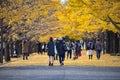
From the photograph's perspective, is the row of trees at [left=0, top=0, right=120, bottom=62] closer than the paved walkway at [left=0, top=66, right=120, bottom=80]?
No

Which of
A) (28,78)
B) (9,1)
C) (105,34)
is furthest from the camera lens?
(105,34)

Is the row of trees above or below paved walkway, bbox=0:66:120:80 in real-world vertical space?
above

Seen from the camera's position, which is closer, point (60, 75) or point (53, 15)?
point (60, 75)

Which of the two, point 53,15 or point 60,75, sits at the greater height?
point 53,15

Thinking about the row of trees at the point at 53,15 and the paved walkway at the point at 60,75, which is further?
the row of trees at the point at 53,15

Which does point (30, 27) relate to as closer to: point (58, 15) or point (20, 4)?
point (58, 15)

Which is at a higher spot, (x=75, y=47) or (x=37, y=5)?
(x=37, y=5)

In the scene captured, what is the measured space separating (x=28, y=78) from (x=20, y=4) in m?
19.1

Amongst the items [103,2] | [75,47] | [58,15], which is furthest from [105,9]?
[58,15]

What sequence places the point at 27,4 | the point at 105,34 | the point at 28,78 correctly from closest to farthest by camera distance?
the point at 28,78 < the point at 27,4 < the point at 105,34

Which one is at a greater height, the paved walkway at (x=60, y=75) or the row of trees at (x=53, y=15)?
the row of trees at (x=53, y=15)

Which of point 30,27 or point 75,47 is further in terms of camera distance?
point 30,27

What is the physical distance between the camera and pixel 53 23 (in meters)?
64.9

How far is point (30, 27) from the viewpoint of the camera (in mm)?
54844
